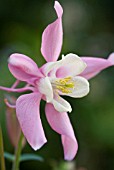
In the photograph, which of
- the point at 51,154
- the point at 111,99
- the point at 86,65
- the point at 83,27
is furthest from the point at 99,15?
the point at 86,65

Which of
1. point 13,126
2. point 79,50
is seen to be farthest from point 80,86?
point 79,50

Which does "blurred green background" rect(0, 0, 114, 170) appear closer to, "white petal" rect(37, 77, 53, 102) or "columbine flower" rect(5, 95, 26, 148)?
"columbine flower" rect(5, 95, 26, 148)

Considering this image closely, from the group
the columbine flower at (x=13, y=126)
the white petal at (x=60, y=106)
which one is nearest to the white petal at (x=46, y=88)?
the white petal at (x=60, y=106)

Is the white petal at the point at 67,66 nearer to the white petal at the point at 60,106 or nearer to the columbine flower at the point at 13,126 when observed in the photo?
the white petal at the point at 60,106

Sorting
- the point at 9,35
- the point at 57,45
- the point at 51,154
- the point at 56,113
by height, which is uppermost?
the point at 57,45

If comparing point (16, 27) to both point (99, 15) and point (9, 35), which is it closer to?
point (9, 35)
